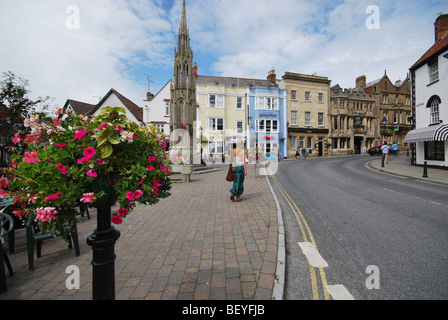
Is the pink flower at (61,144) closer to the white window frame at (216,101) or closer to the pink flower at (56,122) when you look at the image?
the pink flower at (56,122)

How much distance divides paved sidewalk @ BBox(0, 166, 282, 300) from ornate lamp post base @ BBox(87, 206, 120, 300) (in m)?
0.78

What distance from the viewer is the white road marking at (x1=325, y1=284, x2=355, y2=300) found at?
244 centimetres

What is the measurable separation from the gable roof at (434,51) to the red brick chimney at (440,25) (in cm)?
85

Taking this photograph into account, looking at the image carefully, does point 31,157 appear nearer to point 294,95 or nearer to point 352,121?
point 294,95

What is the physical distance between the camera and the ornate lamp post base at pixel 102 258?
1772 millimetres

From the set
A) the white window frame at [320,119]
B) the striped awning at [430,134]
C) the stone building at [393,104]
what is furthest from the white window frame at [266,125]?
the stone building at [393,104]

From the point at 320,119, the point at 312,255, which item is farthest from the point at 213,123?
the point at 312,255

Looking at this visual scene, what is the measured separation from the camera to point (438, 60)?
14.6m

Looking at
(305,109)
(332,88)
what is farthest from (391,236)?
(332,88)

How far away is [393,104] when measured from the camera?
39875mm

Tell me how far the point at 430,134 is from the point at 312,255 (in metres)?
17.4
